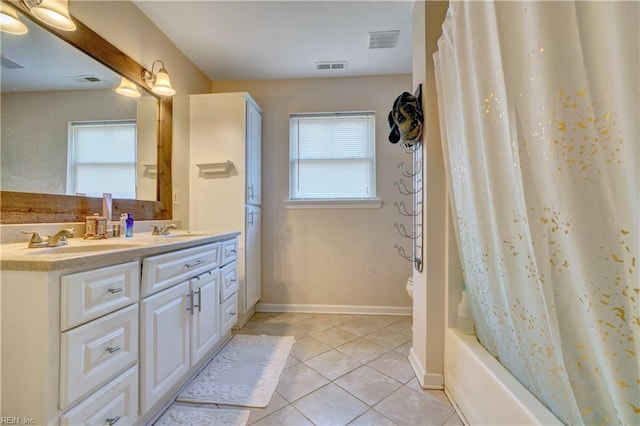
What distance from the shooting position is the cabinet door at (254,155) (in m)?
2.58

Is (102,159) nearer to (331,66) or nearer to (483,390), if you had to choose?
(331,66)

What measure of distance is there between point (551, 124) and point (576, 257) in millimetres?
350

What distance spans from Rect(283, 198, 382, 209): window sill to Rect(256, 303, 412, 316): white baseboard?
40.1 inches

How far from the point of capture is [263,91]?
9.79ft

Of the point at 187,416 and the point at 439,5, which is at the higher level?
the point at 439,5

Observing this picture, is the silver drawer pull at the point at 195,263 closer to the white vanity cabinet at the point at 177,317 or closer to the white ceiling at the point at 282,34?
the white vanity cabinet at the point at 177,317

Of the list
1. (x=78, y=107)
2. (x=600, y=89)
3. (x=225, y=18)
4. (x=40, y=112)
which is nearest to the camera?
(x=600, y=89)

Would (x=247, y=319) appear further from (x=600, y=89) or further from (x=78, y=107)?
(x=600, y=89)

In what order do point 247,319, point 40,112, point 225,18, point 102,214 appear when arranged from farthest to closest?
point 247,319, point 225,18, point 102,214, point 40,112

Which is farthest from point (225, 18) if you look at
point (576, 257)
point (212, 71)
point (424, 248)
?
point (576, 257)

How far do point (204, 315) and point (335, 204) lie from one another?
1.62 metres

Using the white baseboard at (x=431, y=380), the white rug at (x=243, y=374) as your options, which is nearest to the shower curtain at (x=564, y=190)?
the white baseboard at (x=431, y=380)

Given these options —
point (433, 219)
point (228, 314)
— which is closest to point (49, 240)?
point (228, 314)

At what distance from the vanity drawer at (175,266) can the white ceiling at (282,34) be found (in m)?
1.65
